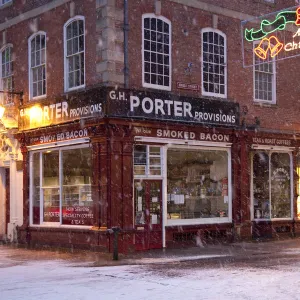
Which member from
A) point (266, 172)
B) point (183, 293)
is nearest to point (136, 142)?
point (266, 172)

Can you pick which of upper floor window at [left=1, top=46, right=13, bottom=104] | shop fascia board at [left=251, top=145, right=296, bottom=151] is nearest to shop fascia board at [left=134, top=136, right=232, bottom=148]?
shop fascia board at [left=251, top=145, right=296, bottom=151]

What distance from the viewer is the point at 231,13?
21.5 meters

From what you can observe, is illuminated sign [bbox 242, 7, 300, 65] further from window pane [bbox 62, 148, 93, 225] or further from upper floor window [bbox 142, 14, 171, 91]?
window pane [bbox 62, 148, 93, 225]

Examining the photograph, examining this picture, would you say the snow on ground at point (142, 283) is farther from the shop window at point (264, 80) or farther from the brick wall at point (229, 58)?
the shop window at point (264, 80)

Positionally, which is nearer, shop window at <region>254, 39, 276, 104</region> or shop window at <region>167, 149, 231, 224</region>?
shop window at <region>167, 149, 231, 224</region>

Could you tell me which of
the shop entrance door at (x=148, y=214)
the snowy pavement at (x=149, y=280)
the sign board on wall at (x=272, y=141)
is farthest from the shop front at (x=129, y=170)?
the snowy pavement at (x=149, y=280)

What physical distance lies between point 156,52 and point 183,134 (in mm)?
2712

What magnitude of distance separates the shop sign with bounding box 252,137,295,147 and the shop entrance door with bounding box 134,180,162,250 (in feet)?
15.4

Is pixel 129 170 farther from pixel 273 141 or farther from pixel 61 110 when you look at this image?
pixel 273 141

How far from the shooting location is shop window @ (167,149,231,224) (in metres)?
19.7

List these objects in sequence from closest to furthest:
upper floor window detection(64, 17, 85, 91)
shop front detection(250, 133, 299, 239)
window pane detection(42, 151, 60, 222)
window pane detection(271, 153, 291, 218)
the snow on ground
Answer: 1. the snow on ground
2. upper floor window detection(64, 17, 85, 91)
3. window pane detection(42, 151, 60, 222)
4. shop front detection(250, 133, 299, 239)
5. window pane detection(271, 153, 291, 218)

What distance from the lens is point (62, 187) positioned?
1973 centimetres

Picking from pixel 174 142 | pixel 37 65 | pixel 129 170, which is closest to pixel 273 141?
pixel 174 142

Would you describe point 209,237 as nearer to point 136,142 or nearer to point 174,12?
point 136,142
